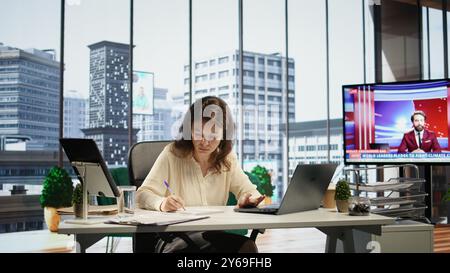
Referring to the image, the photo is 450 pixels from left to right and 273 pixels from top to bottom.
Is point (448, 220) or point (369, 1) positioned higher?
point (369, 1)

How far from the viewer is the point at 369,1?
21.7 ft

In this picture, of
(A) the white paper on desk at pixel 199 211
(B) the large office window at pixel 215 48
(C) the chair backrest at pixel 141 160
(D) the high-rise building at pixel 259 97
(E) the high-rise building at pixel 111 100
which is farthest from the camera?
(D) the high-rise building at pixel 259 97

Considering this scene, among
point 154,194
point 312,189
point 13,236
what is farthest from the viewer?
point 13,236

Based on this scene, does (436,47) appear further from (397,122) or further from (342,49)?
(397,122)

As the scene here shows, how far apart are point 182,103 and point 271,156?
5.17 feet

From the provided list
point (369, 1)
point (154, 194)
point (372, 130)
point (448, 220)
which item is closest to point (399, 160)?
Answer: point (372, 130)

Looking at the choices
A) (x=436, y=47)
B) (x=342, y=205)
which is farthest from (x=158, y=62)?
(x=342, y=205)

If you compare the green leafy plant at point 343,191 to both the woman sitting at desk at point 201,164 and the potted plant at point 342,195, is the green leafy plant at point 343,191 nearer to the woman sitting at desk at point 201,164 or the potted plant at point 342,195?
the potted plant at point 342,195

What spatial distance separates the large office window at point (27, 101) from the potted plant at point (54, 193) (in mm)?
271

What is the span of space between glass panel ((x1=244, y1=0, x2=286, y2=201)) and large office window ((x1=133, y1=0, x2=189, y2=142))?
0.90 m

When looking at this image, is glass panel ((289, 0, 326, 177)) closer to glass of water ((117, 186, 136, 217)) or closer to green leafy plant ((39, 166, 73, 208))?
green leafy plant ((39, 166, 73, 208))

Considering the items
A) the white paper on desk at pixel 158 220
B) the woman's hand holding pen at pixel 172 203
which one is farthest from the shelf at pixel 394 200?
the white paper on desk at pixel 158 220

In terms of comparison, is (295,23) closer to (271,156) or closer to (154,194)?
(271,156)

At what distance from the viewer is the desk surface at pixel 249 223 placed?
4.36 feet
